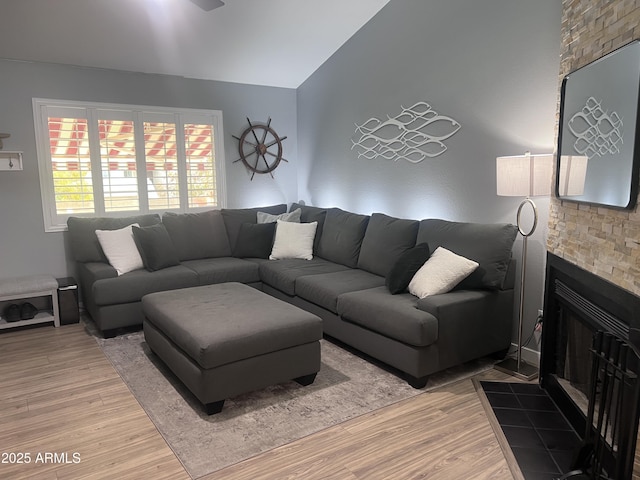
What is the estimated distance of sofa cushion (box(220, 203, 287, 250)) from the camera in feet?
17.4

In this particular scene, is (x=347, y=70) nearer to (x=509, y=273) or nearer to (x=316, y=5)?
(x=316, y=5)

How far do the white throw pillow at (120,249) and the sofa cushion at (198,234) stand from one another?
50 centimetres

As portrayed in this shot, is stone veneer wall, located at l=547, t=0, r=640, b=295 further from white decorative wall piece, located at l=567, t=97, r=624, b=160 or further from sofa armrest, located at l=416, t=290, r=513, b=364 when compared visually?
sofa armrest, located at l=416, t=290, r=513, b=364

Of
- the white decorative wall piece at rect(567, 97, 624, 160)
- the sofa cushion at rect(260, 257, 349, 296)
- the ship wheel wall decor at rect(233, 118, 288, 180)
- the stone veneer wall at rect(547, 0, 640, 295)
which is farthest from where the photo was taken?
the ship wheel wall decor at rect(233, 118, 288, 180)

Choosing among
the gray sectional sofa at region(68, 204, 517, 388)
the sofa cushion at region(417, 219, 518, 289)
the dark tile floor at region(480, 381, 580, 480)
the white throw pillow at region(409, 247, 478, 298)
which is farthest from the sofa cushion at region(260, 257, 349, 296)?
the dark tile floor at region(480, 381, 580, 480)

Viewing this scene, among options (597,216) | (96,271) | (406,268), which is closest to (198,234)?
(96,271)

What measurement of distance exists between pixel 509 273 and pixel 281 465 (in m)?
2.14

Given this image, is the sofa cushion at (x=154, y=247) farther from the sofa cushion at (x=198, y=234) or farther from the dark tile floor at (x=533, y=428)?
the dark tile floor at (x=533, y=428)

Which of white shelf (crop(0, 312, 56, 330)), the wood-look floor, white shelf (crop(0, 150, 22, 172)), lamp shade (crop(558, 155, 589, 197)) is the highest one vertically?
white shelf (crop(0, 150, 22, 172))

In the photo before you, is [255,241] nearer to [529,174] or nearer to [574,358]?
[529,174]

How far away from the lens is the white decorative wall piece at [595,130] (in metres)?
2.10

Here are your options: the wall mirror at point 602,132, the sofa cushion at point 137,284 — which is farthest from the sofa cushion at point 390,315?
the sofa cushion at point 137,284

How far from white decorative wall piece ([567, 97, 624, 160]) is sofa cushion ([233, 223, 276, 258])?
3.16m

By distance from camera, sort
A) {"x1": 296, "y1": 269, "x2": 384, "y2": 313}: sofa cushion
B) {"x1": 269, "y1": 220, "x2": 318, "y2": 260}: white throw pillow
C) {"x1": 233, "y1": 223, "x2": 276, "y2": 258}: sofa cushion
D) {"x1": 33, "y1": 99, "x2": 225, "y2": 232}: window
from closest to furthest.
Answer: {"x1": 296, "y1": 269, "x2": 384, "y2": 313}: sofa cushion
{"x1": 33, "y1": 99, "x2": 225, "y2": 232}: window
{"x1": 269, "y1": 220, "x2": 318, "y2": 260}: white throw pillow
{"x1": 233, "y1": 223, "x2": 276, "y2": 258}: sofa cushion
